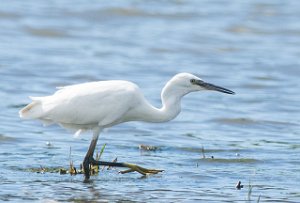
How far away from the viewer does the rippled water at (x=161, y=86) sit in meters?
9.87

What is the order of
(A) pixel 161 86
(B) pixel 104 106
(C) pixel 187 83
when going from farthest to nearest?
(A) pixel 161 86, (C) pixel 187 83, (B) pixel 104 106

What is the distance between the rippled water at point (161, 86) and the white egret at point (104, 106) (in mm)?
602

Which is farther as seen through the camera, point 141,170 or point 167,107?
point 167,107

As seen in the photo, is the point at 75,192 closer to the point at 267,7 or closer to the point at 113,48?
the point at 113,48

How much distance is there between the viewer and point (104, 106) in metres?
10.1

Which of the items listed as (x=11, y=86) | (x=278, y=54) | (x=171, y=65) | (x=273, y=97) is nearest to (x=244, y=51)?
(x=278, y=54)

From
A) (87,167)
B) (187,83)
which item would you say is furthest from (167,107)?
(87,167)

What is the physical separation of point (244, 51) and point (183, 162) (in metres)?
11.2

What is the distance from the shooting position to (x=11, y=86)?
17.1 m

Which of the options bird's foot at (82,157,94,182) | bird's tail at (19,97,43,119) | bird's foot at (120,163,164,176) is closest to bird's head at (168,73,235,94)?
bird's foot at (120,163,164,176)

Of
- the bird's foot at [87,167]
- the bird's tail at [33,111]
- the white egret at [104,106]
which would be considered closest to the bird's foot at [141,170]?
the white egret at [104,106]

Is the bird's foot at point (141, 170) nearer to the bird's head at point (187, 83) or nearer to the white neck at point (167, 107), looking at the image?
A: the white neck at point (167, 107)

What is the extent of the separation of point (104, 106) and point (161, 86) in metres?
7.63

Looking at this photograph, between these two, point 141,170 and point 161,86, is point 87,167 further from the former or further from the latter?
point 161,86
